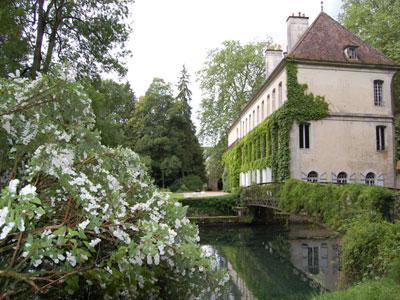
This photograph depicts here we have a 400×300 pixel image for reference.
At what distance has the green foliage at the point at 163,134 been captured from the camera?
43250mm

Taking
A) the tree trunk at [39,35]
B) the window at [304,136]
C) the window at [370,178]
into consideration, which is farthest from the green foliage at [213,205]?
the tree trunk at [39,35]

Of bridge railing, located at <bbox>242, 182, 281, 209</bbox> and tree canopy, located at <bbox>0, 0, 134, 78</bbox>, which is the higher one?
tree canopy, located at <bbox>0, 0, 134, 78</bbox>

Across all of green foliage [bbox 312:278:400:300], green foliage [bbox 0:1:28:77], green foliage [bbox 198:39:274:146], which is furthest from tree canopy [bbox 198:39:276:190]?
green foliage [bbox 312:278:400:300]

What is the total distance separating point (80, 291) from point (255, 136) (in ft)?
83.2

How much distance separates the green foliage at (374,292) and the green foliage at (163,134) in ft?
119

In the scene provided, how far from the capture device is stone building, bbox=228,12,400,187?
23.5 metres

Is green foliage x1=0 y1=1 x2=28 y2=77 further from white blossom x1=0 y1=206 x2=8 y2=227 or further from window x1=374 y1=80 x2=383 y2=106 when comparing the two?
window x1=374 y1=80 x2=383 y2=106

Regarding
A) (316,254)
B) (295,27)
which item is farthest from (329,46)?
(316,254)

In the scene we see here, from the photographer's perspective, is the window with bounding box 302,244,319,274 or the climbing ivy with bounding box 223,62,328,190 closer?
the window with bounding box 302,244,319,274

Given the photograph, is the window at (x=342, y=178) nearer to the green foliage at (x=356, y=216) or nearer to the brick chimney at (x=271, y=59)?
the green foliage at (x=356, y=216)

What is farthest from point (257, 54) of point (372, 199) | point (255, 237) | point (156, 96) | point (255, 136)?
point (372, 199)

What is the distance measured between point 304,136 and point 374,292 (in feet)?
59.8

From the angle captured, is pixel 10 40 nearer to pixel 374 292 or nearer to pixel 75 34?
pixel 75 34

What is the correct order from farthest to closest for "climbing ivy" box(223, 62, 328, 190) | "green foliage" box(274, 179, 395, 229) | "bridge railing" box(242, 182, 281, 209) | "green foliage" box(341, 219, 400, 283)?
"climbing ivy" box(223, 62, 328, 190) → "bridge railing" box(242, 182, 281, 209) → "green foliage" box(274, 179, 395, 229) → "green foliage" box(341, 219, 400, 283)
